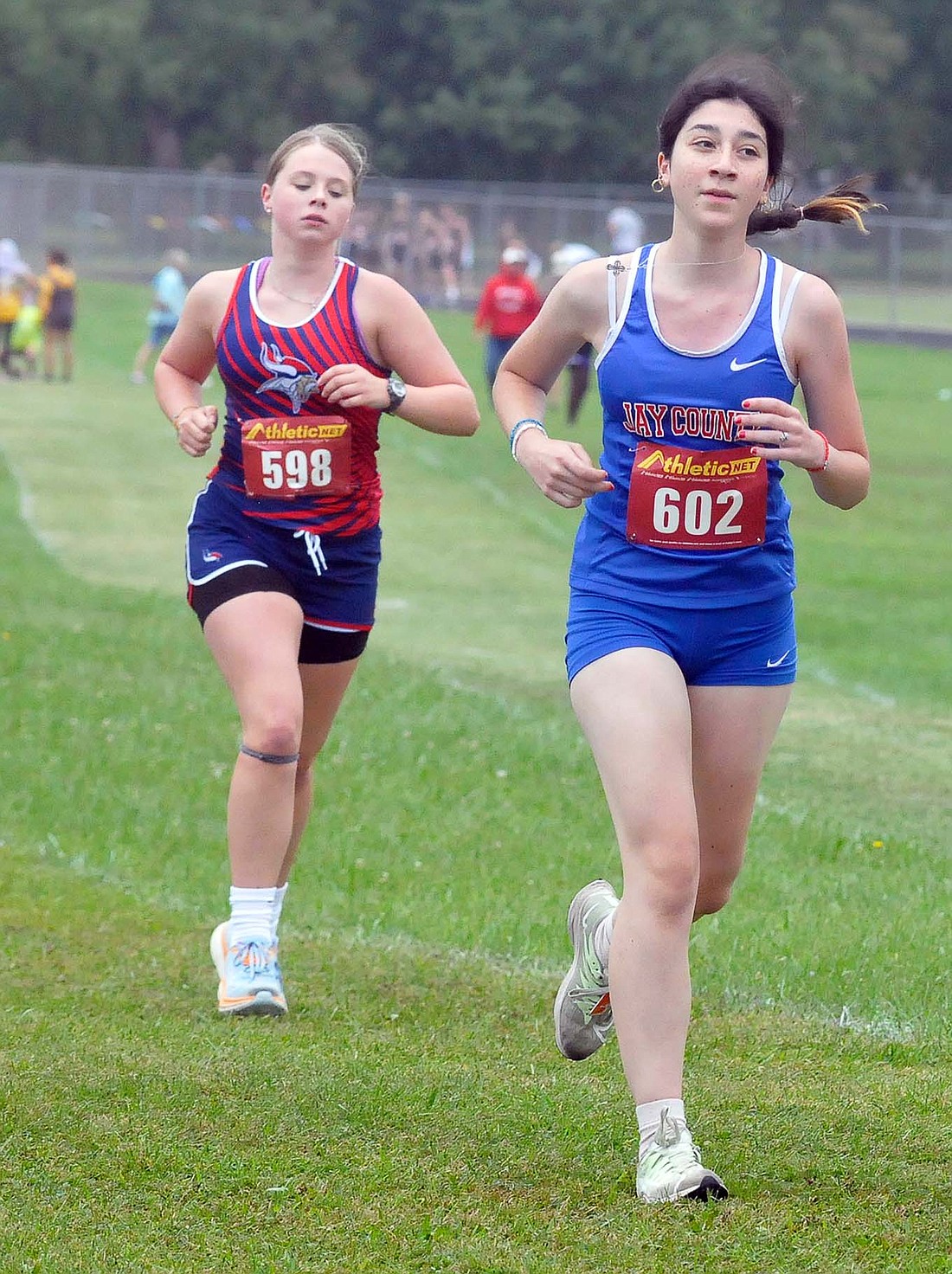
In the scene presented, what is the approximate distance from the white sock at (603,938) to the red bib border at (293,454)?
1.55m

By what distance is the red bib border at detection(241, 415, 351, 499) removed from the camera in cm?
528

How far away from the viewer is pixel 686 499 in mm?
4098

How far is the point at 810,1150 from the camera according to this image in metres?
4.22

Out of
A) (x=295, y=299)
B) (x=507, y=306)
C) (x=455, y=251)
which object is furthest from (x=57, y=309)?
(x=295, y=299)

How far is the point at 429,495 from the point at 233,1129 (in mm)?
15552

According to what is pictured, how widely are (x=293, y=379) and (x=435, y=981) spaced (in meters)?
1.80

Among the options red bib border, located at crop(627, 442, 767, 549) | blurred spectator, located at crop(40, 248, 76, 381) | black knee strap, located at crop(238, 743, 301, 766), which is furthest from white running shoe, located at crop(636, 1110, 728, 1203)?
blurred spectator, located at crop(40, 248, 76, 381)

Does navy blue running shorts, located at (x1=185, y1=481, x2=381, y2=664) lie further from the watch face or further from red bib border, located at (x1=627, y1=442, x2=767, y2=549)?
red bib border, located at (x1=627, y1=442, x2=767, y2=549)

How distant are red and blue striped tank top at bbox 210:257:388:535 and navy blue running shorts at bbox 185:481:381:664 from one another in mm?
42

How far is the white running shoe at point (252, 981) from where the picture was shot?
530 cm

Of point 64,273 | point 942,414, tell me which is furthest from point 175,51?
point 942,414

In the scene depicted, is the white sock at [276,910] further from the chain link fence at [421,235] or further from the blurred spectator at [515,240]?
the blurred spectator at [515,240]

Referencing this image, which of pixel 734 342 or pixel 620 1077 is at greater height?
pixel 734 342

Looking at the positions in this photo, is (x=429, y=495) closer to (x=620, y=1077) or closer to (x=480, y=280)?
(x=620, y=1077)
